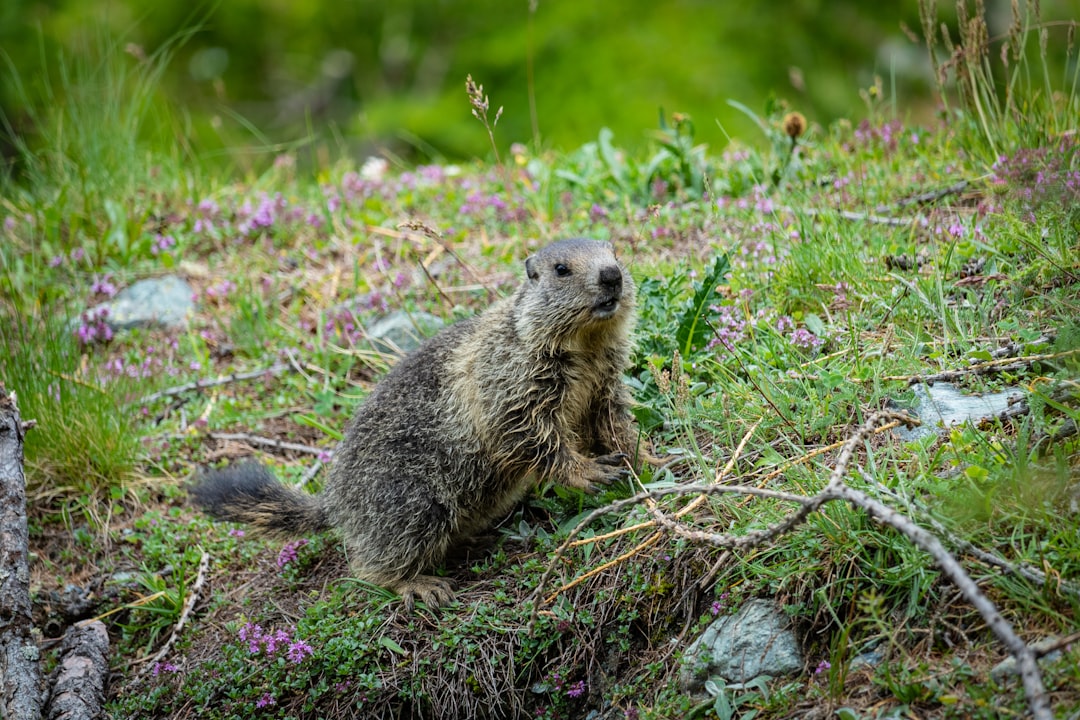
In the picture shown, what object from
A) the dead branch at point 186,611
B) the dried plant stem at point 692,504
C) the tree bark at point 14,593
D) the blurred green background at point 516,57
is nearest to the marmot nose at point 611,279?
the dried plant stem at point 692,504

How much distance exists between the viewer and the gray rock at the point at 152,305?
234 inches

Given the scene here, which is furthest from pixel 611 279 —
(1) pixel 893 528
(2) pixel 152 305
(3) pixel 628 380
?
(2) pixel 152 305

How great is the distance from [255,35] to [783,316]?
8060mm

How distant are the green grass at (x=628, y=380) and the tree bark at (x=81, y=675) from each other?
0.38 feet

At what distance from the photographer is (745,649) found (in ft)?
9.83

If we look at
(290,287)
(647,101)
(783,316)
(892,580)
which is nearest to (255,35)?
(647,101)

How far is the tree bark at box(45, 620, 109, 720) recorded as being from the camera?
3.73 metres

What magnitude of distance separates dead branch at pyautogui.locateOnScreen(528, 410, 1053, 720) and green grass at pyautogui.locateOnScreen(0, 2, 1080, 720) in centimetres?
13

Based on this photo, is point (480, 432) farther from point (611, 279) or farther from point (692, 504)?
point (692, 504)

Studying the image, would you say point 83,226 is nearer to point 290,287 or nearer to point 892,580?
point 290,287

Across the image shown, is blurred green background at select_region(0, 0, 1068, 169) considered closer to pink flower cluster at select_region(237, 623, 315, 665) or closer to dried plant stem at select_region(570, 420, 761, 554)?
dried plant stem at select_region(570, 420, 761, 554)

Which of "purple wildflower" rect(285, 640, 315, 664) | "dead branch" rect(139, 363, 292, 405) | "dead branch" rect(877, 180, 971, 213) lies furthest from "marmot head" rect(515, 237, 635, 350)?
"dead branch" rect(139, 363, 292, 405)

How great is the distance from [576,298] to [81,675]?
2.52 m

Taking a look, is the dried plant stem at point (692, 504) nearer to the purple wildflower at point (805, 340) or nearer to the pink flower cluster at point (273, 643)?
the purple wildflower at point (805, 340)
